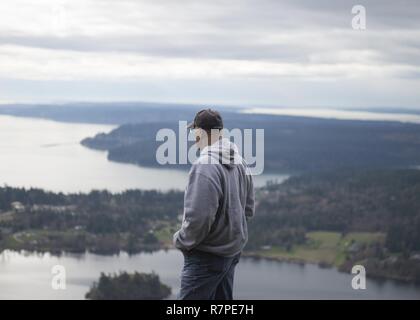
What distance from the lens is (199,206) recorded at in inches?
133

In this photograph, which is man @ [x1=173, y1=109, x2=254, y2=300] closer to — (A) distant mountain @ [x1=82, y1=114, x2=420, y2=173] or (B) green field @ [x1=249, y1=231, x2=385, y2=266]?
(B) green field @ [x1=249, y1=231, x2=385, y2=266]

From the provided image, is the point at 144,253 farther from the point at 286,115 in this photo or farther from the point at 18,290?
the point at 286,115

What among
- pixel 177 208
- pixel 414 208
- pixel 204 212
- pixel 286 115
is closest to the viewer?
pixel 204 212

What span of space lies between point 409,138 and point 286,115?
17941 millimetres

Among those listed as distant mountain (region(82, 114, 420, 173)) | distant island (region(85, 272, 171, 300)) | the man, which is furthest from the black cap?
distant mountain (region(82, 114, 420, 173))

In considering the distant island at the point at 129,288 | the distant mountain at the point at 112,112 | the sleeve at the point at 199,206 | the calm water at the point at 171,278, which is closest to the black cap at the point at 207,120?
the sleeve at the point at 199,206

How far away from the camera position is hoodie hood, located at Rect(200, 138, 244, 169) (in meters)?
3.51

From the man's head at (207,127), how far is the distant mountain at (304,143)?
1720 inches

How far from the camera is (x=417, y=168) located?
42969 mm

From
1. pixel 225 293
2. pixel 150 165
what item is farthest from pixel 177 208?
pixel 225 293

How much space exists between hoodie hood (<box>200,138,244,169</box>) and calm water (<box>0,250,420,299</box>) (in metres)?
16.1

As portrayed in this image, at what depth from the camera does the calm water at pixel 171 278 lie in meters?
21.8

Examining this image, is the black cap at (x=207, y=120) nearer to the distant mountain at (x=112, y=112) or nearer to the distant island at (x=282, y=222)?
the distant island at (x=282, y=222)

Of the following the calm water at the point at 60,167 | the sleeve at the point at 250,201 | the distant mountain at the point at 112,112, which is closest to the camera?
the sleeve at the point at 250,201
